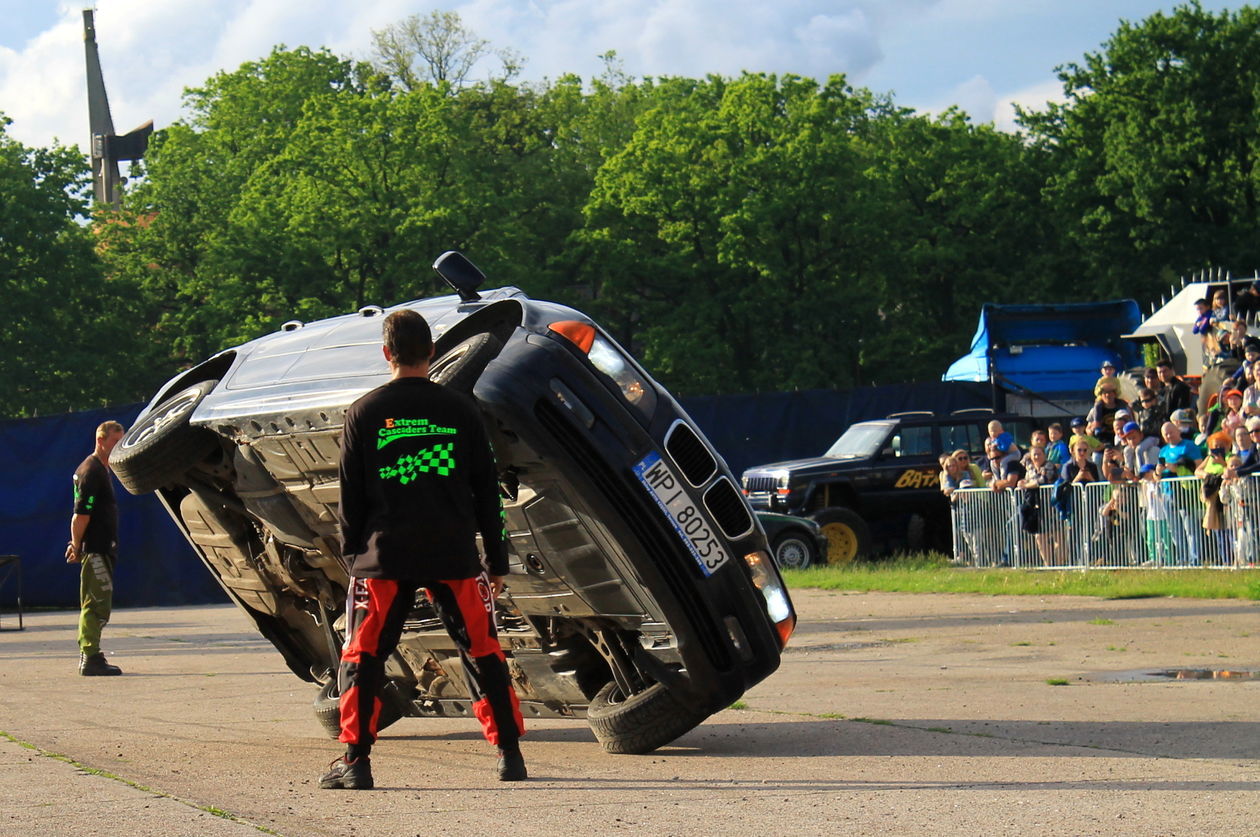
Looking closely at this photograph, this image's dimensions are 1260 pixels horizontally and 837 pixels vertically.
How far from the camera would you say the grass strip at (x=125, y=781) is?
17.7 ft

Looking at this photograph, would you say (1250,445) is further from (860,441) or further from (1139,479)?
(860,441)

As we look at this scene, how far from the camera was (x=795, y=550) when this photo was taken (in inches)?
918

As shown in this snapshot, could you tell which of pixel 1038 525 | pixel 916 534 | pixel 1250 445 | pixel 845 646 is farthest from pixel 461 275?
pixel 916 534

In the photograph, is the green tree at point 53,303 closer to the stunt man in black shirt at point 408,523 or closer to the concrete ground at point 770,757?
the concrete ground at point 770,757

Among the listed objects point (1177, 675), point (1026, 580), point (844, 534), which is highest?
point (1177, 675)

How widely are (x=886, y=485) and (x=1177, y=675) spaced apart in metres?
15.5

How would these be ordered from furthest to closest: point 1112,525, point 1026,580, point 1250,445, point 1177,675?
1. point 1112,525
2. point 1026,580
3. point 1250,445
4. point 1177,675

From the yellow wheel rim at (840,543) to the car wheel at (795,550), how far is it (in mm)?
1265

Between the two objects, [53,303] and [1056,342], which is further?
[53,303]

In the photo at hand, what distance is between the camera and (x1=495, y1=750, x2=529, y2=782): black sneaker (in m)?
6.30

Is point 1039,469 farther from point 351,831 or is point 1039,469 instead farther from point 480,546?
point 351,831

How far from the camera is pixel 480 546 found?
22.2 feet

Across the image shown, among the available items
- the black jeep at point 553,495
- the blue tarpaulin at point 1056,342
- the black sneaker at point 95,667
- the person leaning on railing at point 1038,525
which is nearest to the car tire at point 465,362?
the black jeep at point 553,495

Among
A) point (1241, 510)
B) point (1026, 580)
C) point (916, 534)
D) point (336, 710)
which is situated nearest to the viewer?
point (336, 710)
